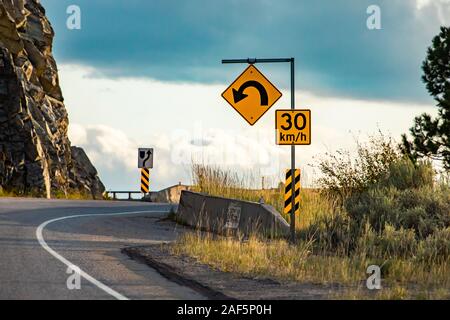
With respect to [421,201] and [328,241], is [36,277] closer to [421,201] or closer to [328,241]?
[328,241]

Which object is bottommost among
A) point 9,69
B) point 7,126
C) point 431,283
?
point 431,283

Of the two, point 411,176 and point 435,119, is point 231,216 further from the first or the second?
point 435,119

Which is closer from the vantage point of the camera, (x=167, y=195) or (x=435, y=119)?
(x=435, y=119)

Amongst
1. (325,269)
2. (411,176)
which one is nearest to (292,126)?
(411,176)

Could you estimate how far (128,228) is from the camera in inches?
819

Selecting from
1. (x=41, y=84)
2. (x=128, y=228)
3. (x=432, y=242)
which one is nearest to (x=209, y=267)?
(x=432, y=242)

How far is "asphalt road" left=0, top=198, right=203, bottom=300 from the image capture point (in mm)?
10672

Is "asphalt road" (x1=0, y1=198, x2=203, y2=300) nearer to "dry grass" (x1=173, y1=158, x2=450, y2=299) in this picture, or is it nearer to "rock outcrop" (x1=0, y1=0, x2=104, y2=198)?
"dry grass" (x1=173, y1=158, x2=450, y2=299)

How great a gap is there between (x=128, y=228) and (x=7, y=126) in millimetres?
22964

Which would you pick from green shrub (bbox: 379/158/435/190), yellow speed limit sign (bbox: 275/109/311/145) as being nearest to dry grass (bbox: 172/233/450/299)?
yellow speed limit sign (bbox: 275/109/311/145)

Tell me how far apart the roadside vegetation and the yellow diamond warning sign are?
3.23 m

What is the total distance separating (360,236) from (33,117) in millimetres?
33026

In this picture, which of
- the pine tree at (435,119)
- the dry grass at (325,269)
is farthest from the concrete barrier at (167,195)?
the dry grass at (325,269)

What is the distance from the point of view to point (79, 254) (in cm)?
1476
